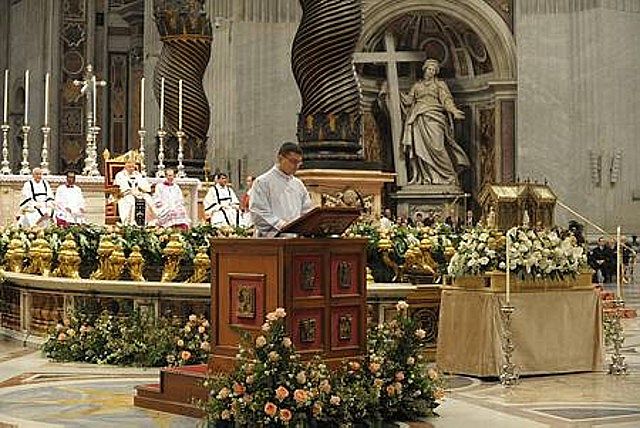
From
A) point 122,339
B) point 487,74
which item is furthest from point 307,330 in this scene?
point 487,74

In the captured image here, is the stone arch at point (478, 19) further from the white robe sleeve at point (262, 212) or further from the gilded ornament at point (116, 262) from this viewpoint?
the white robe sleeve at point (262, 212)

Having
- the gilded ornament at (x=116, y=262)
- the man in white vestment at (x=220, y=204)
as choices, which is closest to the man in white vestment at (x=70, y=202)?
the man in white vestment at (x=220, y=204)

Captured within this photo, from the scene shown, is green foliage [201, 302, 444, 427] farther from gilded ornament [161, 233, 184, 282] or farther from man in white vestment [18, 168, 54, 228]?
man in white vestment [18, 168, 54, 228]

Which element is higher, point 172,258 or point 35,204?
point 35,204

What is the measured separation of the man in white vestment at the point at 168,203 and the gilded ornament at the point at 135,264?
383cm

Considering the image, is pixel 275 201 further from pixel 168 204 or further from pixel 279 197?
pixel 168 204

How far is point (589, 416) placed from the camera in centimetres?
703

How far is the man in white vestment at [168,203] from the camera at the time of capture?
14398mm

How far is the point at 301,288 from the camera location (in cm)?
648

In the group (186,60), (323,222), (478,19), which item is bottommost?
(323,222)

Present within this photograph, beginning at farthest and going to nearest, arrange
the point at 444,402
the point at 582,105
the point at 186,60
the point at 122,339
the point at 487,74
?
1. the point at 487,74
2. the point at 582,105
3. the point at 186,60
4. the point at 122,339
5. the point at 444,402

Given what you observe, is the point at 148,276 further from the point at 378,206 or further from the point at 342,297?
the point at 342,297

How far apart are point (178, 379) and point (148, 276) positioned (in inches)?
151

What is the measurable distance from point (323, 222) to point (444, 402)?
5.62 ft
